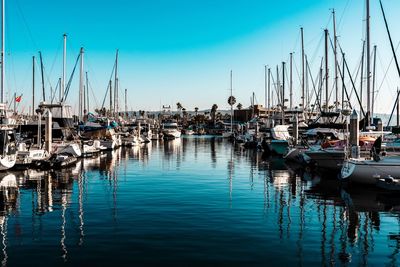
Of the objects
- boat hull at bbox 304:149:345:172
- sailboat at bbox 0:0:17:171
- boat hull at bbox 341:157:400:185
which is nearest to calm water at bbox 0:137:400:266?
boat hull at bbox 341:157:400:185

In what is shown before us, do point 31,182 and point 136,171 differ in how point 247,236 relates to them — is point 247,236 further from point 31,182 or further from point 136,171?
point 136,171

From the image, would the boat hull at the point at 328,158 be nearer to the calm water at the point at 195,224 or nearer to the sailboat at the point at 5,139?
the calm water at the point at 195,224

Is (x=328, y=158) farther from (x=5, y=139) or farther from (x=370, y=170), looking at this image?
(x=5, y=139)

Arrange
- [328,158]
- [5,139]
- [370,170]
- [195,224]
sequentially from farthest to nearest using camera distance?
[328,158], [5,139], [370,170], [195,224]

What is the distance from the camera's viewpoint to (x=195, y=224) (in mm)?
15141

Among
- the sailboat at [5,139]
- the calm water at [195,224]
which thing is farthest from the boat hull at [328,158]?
the sailboat at [5,139]

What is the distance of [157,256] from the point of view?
443 inches

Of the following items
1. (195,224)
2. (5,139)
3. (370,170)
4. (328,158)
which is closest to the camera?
(195,224)

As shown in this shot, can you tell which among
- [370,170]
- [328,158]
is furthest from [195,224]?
[328,158]

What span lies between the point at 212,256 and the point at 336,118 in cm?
3607

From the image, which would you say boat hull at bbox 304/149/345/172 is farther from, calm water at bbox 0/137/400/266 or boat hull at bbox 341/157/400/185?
boat hull at bbox 341/157/400/185

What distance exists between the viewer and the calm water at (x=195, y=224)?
11.3 metres

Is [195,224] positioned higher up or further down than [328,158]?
further down

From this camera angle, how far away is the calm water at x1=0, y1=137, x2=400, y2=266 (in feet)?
37.0
